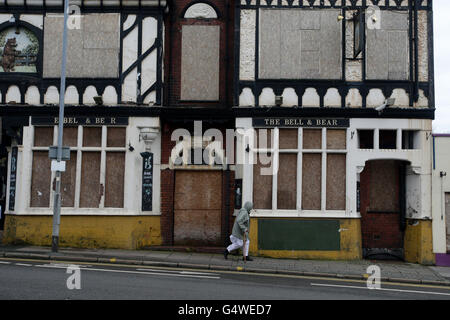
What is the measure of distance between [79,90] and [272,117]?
6.37 meters

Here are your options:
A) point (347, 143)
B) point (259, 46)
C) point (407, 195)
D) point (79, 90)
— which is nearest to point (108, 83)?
point (79, 90)

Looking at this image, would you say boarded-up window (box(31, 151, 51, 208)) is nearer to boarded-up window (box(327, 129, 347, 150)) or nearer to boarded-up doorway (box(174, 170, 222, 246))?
boarded-up doorway (box(174, 170, 222, 246))

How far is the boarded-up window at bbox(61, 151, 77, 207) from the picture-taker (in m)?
15.6

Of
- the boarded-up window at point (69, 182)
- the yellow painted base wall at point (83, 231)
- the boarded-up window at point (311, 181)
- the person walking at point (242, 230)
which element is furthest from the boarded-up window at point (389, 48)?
the boarded-up window at point (69, 182)

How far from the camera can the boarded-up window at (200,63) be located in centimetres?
1620

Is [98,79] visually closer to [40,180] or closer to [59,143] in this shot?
[59,143]

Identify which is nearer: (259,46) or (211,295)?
(211,295)

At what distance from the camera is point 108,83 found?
15.8 meters

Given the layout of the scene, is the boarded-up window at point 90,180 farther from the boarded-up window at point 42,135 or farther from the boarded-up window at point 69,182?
the boarded-up window at point 42,135

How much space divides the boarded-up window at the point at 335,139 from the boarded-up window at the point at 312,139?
28 centimetres

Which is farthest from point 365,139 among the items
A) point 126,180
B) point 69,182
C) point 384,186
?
→ point 69,182

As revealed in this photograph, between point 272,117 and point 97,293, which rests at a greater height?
point 272,117

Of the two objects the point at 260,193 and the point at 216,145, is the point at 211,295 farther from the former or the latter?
the point at 216,145

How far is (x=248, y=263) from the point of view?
13570 millimetres
